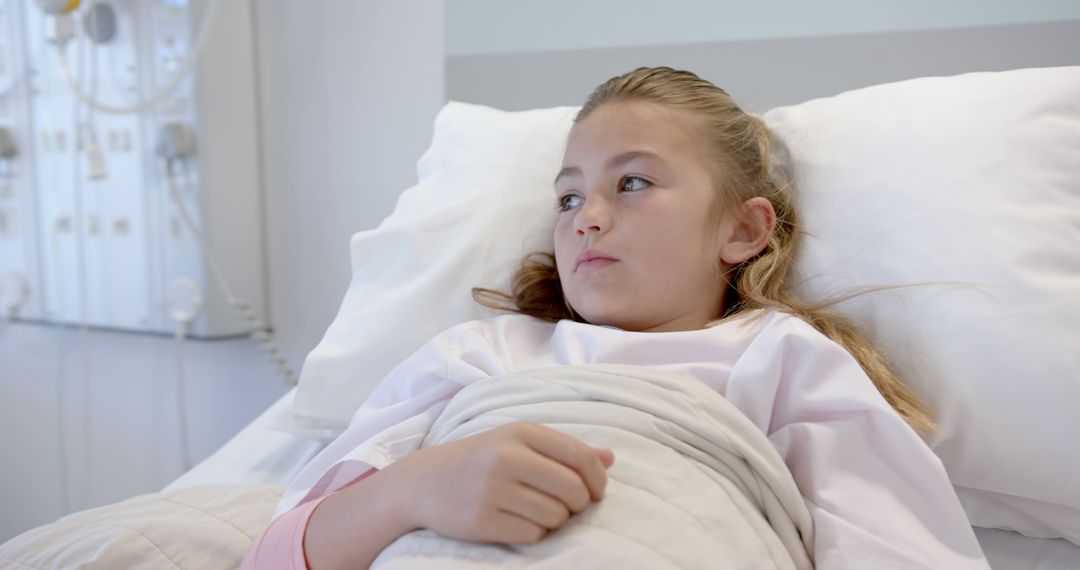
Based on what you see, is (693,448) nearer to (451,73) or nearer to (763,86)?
(763,86)

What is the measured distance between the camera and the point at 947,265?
85cm

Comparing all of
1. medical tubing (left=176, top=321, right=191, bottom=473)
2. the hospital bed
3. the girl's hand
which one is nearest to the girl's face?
the hospital bed

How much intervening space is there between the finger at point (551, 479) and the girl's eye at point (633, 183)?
0.39 meters

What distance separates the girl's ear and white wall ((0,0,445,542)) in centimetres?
80

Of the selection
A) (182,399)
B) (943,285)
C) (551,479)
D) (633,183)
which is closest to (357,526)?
(551,479)

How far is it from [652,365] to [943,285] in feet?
0.98

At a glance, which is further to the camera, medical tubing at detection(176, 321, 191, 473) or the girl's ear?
medical tubing at detection(176, 321, 191, 473)

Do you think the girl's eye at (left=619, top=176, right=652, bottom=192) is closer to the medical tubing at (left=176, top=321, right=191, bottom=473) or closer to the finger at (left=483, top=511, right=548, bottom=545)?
the finger at (left=483, top=511, right=548, bottom=545)

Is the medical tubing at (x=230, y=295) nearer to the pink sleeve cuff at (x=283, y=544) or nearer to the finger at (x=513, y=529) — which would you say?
the pink sleeve cuff at (x=283, y=544)

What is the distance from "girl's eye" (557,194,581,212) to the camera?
3.22 ft

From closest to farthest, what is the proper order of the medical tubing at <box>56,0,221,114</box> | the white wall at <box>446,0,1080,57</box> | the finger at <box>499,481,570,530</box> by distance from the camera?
the finger at <box>499,481,570,530</box> < the white wall at <box>446,0,1080,57</box> < the medical tubing at <box>56,0,221,114</box>

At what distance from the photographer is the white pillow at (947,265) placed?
0.80 m

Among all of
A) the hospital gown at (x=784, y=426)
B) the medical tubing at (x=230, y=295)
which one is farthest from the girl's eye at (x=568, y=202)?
the medical tubing at (x=230, y=295)

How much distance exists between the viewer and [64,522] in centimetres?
84
